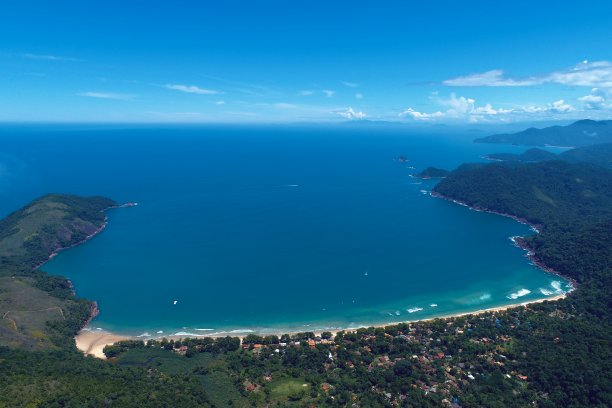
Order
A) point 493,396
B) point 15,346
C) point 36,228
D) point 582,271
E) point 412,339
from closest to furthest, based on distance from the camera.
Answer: point 493,396, point 15,346, point 412,339, point 582,271, point 36,228

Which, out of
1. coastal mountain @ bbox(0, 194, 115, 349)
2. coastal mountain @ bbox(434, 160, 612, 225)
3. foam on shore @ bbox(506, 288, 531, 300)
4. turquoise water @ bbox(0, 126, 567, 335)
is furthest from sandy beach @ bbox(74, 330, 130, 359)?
coastal mountain @ bbox(434, 160, 612, 225)

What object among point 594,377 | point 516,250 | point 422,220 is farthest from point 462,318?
point 422,220

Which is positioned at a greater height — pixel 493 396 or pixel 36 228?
pixel 36 228

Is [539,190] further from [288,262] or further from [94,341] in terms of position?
[94,341]

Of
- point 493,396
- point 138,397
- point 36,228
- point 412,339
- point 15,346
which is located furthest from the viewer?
point 36,228

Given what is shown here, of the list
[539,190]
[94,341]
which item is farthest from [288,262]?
[539,190]

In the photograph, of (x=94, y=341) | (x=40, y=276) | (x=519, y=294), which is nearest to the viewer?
(x=94, y=341)

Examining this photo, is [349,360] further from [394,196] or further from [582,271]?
[394,196]

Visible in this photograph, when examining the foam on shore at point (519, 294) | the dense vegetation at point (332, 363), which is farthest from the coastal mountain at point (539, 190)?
the dense vegetation at point (332, 363)
